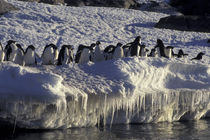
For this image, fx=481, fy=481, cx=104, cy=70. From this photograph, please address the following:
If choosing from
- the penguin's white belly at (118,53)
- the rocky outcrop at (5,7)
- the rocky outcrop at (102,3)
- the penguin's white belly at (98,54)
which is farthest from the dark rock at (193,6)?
the penguin's white belly at (118,53)

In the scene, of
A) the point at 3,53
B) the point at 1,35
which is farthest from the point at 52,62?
the point at 1,35

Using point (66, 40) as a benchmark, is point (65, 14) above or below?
above

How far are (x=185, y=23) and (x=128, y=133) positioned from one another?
22.0 m

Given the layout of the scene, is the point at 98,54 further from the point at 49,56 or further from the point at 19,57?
the point at 19,57

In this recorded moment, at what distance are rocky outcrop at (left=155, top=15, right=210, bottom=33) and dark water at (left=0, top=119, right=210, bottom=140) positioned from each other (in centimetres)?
1960

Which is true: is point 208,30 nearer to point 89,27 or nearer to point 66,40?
point 89,27

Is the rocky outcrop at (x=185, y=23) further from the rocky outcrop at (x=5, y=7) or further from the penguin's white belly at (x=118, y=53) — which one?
the penguin's white belly at (x=118, y=53)

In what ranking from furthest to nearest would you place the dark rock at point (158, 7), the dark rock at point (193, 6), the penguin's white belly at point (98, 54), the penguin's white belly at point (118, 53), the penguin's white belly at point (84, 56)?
the dark rock at point (193, 6) → the dark rock at point (158, 7) → the penguin's white belly at point (98, 54) → the penguin's white belly at point (118, 53) → the penguin's white belly at point (84, 56)

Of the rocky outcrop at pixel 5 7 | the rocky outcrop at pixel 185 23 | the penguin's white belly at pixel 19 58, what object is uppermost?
the rocky outcrop at pixel 5 7

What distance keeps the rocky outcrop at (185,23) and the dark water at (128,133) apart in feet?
64.3

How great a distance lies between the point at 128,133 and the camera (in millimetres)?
10734

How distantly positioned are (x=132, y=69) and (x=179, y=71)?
1.57 m

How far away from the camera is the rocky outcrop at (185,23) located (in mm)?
31141

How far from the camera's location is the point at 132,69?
462 inches
